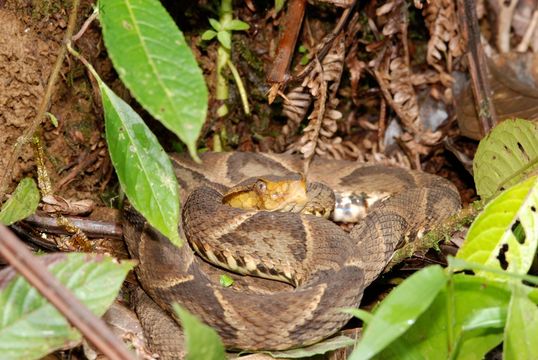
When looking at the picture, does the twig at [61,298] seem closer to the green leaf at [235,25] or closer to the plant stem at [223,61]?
the green leaf at [235,25]

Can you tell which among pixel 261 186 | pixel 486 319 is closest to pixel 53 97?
pixel 261 186

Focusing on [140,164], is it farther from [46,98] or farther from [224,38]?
[224,38]

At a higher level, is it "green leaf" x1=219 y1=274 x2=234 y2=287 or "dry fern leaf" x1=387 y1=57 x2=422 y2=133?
"dry fern leaf" x1=387 y1=57 x2=422 y2=133

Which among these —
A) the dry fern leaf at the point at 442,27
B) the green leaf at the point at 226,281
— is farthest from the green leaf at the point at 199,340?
the dry fern leaf at the point at 442,27

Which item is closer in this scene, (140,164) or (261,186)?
(140,164)

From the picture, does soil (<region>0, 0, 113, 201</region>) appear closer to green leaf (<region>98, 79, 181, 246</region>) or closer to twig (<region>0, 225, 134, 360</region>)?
green leaf (<region>98, 79, 181, 246</region>)

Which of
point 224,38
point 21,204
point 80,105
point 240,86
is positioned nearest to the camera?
point 21,204

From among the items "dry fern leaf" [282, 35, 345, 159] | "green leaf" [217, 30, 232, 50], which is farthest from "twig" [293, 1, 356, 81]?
"green leaf" [217, 30, 232, 50]
